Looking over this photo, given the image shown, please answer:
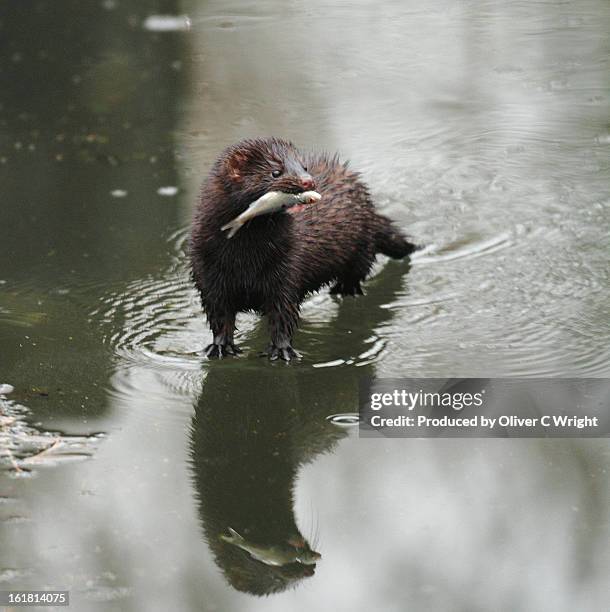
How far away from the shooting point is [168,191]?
27.2ft

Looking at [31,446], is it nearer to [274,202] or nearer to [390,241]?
[274,202]

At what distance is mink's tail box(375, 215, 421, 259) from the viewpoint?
275 inches

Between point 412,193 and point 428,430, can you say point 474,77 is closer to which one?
point 412,193

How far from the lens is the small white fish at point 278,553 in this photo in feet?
13.8

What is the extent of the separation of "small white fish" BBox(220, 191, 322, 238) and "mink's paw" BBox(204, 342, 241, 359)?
70cm

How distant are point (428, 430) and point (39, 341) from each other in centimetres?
210

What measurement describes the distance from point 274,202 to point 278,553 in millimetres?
1799

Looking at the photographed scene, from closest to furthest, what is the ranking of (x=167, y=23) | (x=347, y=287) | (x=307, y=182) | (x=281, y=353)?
(x=307, y=182) → (x=281, y=353) → (x=347, y=287) → (x=167, y=23)

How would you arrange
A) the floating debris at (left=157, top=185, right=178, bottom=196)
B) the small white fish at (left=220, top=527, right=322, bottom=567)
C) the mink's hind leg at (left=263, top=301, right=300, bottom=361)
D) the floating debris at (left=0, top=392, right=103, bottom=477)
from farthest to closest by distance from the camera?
the floating debris at (left=157, top=185, right=178, bottom=196), the mink's hind leg at (left=263, top=301, right=300, bottom=361), the floating debris at (left=0, top=392, right=103, bottom=477), the small white fish at (left=220, top=527, right=322, bottom=567)

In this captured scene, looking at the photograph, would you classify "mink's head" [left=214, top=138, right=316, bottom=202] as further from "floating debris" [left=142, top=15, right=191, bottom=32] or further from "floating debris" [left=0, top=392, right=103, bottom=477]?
"floating debris" [left=142, top=15, right=191, bottom=32]

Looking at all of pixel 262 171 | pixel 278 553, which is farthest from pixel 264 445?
pixel 262 171

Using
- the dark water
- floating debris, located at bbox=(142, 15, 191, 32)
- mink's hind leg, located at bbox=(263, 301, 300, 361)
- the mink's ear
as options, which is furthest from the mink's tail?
floating debris, located at bbox=(142, 15, 191, 32)

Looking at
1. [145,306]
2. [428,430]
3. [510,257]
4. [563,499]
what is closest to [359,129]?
[510,257]

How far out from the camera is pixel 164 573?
418 centimetres
